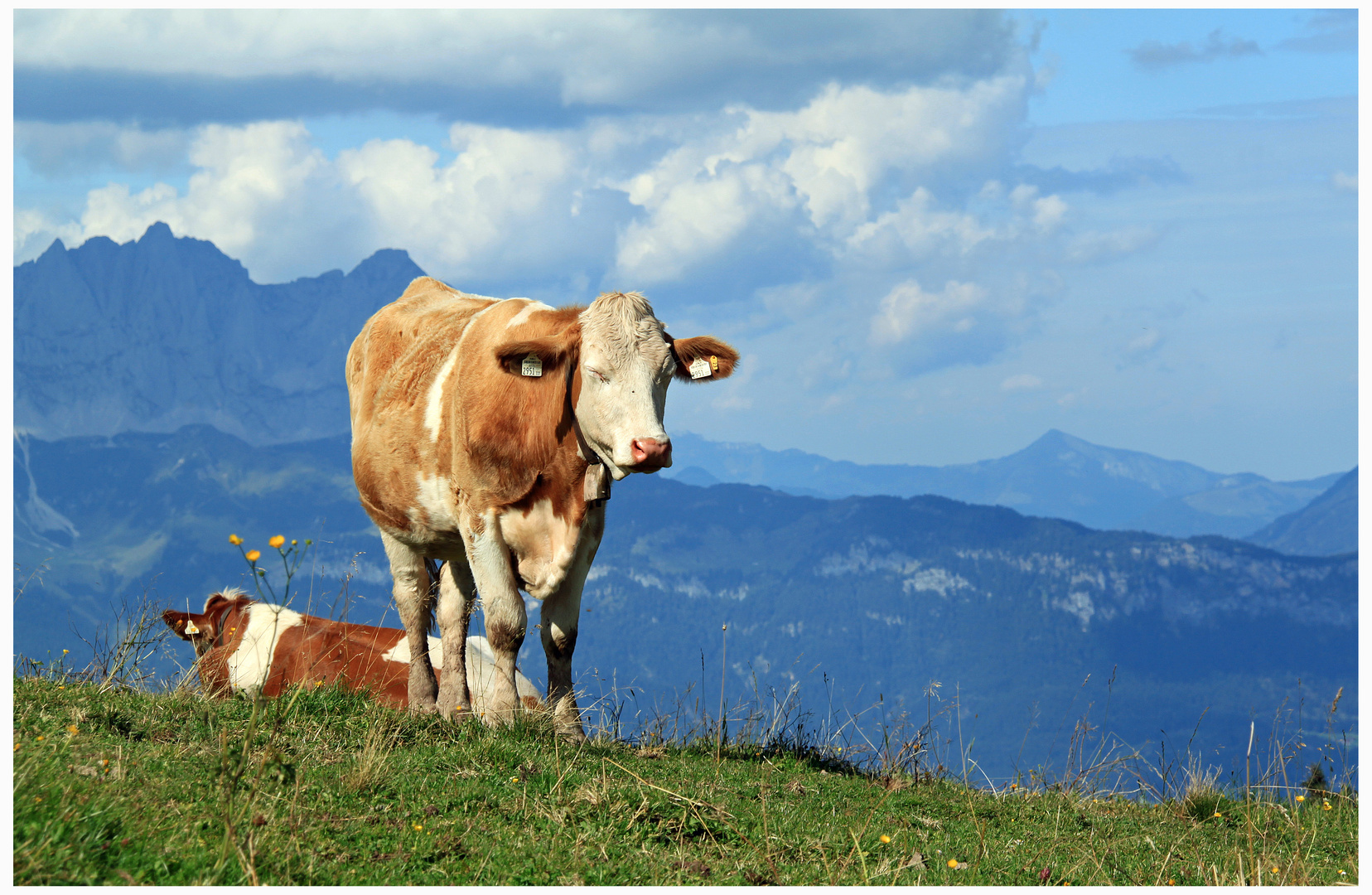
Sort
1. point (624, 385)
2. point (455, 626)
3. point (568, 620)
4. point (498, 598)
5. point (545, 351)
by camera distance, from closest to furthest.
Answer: point (624, 385)
point (545, 351)
point (498, 598)
point (568, 620)
point (455, 626)

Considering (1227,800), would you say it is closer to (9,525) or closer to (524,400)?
(524,400)

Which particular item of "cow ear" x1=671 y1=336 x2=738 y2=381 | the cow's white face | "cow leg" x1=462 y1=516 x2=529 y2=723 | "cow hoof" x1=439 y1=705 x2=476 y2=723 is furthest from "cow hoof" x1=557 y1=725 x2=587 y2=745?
"cow ear" x1=671 y1=336 x2=738 y2=381

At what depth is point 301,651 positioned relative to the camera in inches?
373

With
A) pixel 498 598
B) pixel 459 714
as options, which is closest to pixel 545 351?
pixel 498 598

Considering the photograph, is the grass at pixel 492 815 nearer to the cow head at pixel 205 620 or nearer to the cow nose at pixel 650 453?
the cow nose at pixel 650 453

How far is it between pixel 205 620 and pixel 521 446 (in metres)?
4.56

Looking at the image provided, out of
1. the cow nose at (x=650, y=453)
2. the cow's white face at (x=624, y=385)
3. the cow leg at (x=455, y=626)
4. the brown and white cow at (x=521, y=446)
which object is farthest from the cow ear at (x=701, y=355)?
the cow leg at (x=455, y=626)

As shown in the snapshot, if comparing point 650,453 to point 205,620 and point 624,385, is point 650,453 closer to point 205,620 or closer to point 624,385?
point 624,385

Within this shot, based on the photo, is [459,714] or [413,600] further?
[413,600]

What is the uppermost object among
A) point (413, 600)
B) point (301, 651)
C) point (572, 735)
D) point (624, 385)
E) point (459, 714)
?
point (624, 385)

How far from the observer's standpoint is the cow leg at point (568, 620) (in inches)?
310

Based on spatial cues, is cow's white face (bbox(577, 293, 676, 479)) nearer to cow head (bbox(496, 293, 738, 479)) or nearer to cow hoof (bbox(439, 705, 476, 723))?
cow head (bbox(496, 293, 738, 479))

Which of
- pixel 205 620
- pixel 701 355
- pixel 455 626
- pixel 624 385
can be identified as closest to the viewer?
pixel 624 385

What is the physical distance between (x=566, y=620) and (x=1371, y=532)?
206 inches
